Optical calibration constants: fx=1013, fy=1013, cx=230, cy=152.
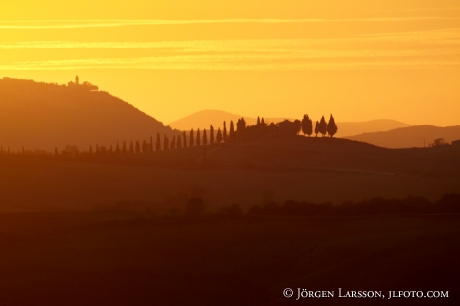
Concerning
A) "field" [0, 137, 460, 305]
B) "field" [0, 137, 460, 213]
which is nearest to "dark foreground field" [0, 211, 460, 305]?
"field" [0, 137, 460, 305]

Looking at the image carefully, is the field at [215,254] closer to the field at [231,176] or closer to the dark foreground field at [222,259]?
the dark foreground field at [222,259]

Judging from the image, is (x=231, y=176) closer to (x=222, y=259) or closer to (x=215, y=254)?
(x=215, y=254)

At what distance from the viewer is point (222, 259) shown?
197 feet

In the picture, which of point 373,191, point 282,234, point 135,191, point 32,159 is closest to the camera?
point 282,234

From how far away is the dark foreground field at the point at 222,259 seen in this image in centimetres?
4975

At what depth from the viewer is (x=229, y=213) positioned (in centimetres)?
7706

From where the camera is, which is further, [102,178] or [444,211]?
[102,178]

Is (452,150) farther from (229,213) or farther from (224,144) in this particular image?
(229,213)

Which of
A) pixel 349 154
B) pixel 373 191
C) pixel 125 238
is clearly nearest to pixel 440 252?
pixel 125 238

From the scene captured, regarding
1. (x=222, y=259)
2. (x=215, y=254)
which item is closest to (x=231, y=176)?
(x=215, y=254)

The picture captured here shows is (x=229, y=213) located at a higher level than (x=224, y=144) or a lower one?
lower

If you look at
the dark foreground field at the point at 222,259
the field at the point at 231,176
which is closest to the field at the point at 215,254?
the dark foreground field at the point at 222,259

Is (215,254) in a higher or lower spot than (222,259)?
higher

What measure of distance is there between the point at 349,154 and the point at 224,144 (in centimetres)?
2324
